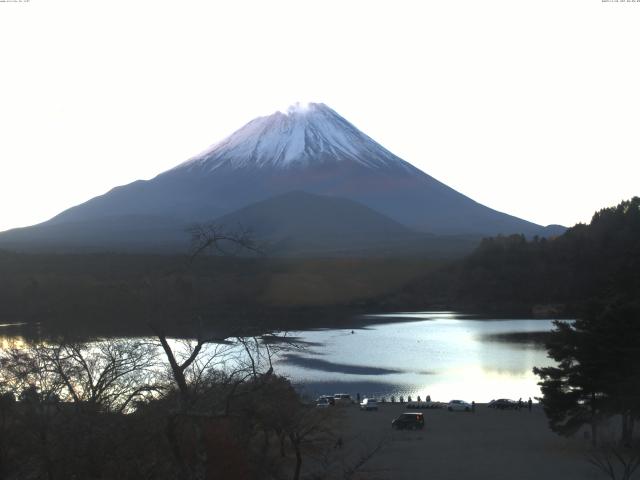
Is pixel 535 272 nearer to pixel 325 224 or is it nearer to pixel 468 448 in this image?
pixel 468 448

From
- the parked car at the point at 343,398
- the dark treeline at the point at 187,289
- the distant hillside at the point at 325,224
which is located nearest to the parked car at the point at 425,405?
the parked car at the point at 343,398

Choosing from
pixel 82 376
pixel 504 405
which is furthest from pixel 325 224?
pixel 82 376

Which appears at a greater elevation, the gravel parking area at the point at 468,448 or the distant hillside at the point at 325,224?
the distant hillside at the point at 325,224

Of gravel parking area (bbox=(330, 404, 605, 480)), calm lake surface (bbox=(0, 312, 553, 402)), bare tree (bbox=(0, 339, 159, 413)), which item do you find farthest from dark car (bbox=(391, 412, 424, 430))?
bare tree (bbox=(0, 339, 159, 413))

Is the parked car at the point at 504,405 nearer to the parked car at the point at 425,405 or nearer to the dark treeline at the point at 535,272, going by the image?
the parked car at the point at 425,405

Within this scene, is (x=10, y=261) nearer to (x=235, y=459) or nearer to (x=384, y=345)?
(x=384, y=345)
